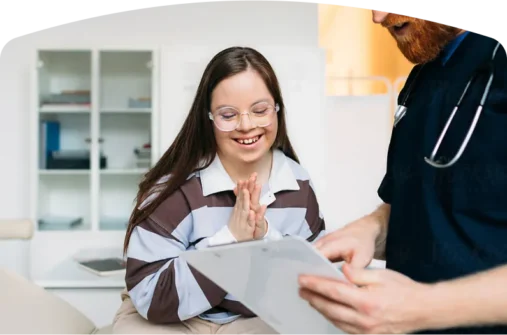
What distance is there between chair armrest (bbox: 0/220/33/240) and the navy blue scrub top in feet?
3.08

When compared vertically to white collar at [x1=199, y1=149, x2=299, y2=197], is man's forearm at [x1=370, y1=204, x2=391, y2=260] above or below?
below

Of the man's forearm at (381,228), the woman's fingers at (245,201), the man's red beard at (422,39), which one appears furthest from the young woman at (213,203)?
the man's red beard at (422,39)

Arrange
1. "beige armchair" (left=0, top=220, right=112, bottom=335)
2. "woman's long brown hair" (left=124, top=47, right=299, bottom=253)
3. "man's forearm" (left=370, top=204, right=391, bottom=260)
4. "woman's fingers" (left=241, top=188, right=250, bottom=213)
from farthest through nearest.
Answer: "beige armchair" (left=0, top=220, right=112, bottom=335)
"woman's long brown hair" (left=124, top=47, right=299, bottom=253)
"woman's fingers" (left=241, top=188, right=250, bottom=213)
"man's forearm" (left=370, top=204, right=391, bottom=260)

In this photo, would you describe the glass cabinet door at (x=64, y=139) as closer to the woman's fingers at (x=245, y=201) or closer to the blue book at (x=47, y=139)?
the blue book at (x=47, y=139)

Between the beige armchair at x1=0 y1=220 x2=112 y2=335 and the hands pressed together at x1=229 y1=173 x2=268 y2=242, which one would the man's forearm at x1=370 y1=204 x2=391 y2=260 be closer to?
the hands pressed together at x1=229 y1=173 x2=268 y2=242

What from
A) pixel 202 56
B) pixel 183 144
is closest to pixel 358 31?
pixel 202 56

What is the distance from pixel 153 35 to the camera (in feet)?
6.10

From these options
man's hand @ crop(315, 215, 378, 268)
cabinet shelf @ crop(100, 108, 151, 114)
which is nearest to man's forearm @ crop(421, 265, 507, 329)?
man's hand @ crop(315, 215, 378, 268)

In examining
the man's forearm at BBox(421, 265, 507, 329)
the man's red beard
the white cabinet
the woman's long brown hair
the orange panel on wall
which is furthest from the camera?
the white cabinet

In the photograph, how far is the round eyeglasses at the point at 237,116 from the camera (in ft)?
→ 2.62

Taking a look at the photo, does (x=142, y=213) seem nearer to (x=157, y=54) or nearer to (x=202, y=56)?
(x=202, y=56)

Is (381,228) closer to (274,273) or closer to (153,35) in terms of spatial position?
(274,273)

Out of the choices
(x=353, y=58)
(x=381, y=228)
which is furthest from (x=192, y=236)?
(x=353, y=58)

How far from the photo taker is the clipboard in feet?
1.21
